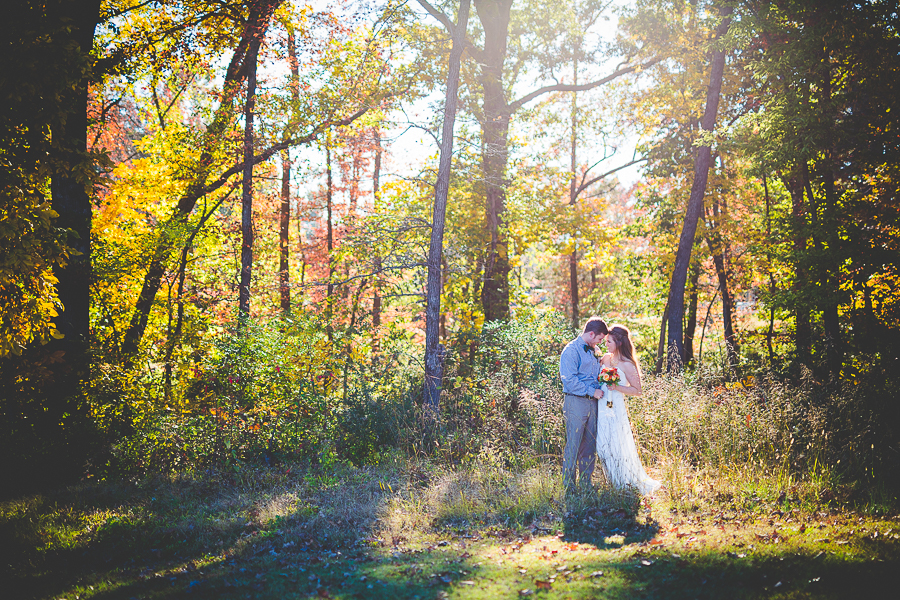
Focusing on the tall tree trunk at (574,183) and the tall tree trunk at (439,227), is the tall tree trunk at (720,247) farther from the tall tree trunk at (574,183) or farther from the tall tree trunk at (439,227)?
the tall tree trunk at (439,227)

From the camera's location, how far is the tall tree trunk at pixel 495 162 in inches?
591

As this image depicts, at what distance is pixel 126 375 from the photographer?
9.16 m

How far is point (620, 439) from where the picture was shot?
21.2ft

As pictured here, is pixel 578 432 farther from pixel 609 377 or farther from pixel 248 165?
pixel 248 165

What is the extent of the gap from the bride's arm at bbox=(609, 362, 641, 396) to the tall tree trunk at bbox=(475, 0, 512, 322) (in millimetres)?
7909

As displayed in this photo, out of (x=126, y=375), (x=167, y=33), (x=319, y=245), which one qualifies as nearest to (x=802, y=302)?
(x=126, y=375)

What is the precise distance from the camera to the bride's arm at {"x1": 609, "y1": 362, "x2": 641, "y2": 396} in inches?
259

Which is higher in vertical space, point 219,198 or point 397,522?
point 219,198

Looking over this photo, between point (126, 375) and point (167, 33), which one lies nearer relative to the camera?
point (126, 375)

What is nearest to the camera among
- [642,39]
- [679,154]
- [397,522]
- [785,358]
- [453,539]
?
[453,539]

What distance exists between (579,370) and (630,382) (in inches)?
31.1

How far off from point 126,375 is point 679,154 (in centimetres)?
1691

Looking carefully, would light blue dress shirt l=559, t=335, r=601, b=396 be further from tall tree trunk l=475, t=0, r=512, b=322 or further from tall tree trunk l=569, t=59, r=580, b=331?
tall tree trunk l=569, t=59, r=580, b=331

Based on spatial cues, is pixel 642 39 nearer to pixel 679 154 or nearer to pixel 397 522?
pixel 679 154
